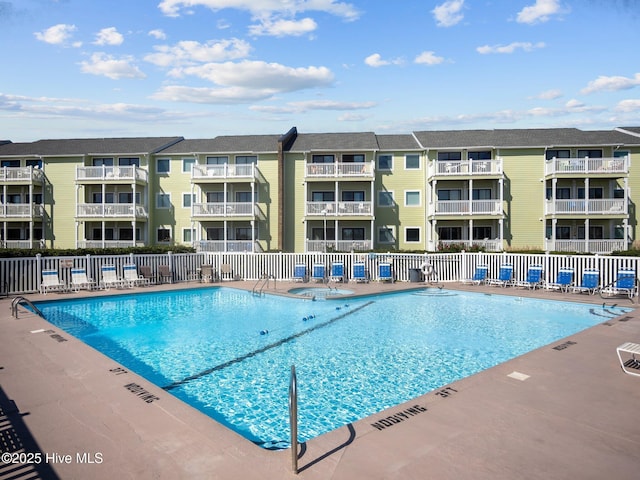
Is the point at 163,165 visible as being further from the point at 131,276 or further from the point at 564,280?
the point at 564,280

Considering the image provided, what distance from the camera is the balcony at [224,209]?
103 feet

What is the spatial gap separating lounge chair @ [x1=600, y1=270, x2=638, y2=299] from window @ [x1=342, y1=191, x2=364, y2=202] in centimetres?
1833

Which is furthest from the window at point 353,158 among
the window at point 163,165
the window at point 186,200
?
the window at point 163,165

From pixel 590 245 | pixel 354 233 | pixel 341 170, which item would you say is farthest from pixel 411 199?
pixel 590 245

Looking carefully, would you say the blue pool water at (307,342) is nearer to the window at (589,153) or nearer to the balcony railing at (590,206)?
the balcony railing at (590,206)

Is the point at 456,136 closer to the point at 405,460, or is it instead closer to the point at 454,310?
the point at 454,310

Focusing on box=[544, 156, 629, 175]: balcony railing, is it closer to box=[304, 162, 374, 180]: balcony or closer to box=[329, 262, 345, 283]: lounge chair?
box=[304, 162, 374, 180]: balcony

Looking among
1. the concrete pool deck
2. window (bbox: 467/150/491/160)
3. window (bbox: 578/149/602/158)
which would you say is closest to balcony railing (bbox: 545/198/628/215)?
window (bbox: 578/149/602/158)

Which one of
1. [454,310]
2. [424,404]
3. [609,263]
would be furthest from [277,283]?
[424,404]

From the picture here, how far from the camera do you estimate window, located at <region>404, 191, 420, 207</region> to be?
32500 millimetres

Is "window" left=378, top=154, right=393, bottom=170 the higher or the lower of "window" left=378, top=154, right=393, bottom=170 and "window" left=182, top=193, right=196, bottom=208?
the higher

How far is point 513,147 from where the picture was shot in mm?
30719

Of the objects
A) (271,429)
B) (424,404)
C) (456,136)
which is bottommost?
(271,429)

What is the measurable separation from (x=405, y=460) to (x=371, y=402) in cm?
296
